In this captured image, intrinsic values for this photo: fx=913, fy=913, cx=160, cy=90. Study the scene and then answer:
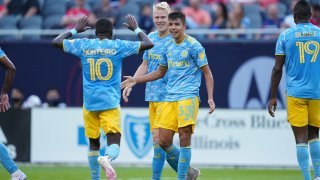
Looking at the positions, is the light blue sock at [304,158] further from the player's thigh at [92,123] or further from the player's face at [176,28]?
the player's thigh at [92,123]

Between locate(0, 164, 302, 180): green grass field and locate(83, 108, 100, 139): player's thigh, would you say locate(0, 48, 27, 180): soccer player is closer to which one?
locate(83, 108, 100, 139): player's thigh

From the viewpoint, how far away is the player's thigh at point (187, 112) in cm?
1227

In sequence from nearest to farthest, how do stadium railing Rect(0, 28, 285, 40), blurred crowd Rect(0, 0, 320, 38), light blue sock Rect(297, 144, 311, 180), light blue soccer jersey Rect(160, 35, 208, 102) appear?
1. light blue sock Rect(297, 144, 311, 180)
2. light blue soccer jersey Rect(160, 35, 208, 102)
3. stadium railing Rect(0, 28, 285, 40)
4. blurred crowd Rect(0, 0, 320, 38)

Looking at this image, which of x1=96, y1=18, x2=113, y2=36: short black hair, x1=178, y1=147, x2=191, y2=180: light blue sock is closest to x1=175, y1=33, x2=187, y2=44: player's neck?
x1=96, y1=18, x2=113, y2=36: short black hair

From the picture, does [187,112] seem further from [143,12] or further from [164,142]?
[143,12]

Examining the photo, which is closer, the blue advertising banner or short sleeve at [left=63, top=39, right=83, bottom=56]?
short sleeve at [left=63, top=39, right=83, bottom=56]

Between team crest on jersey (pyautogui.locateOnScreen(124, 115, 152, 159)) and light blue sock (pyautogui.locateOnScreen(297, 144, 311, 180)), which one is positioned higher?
light blue sock (pyautogui.locateOnScreen(297, 144, 311, 180))

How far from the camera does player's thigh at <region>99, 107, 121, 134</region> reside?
41.6 feet

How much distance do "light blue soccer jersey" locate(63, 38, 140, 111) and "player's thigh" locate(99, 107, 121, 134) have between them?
0.33 ft

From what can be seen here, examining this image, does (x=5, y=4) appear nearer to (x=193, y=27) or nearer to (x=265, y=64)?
(x=193, y=27)

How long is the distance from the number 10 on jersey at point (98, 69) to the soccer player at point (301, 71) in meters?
2.27

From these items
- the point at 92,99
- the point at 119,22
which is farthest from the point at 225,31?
the point at 92,99

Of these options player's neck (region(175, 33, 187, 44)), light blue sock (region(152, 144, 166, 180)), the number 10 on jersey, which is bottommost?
light blue sock (region(152, 144, 166, 180))

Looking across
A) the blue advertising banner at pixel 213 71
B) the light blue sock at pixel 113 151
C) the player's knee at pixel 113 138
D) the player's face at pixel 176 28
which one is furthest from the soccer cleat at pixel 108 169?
the blue advertising banner at pixel 213 71
